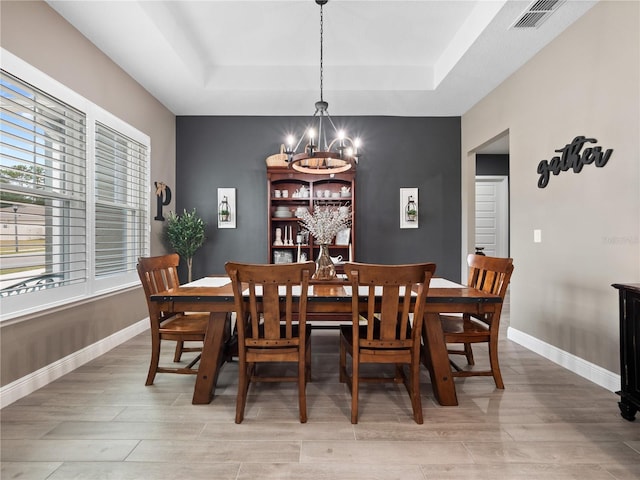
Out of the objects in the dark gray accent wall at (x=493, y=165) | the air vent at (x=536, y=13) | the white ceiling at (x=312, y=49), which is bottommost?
the dark gray accent wall at (x=493, y=165)

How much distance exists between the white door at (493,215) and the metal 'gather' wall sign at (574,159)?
12.0 feet

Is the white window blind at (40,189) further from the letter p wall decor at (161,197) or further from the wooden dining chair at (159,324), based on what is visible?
the letter p wall decor at (161,197)

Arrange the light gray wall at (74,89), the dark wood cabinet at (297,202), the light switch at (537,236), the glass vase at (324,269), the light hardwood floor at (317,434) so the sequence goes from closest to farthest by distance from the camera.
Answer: the light hardwood floor at (317,434) < the light gray wall at (74,89) < the glass vase at (324,269) < the light switch at (537,236) < the dark wood cabinet at (297,202)

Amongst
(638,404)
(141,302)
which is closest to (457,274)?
(638,404)

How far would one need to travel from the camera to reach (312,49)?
3.75 m

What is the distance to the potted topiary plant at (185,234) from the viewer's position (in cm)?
448

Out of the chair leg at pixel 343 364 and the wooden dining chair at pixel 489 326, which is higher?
the wooden dining chair at pixel 489 326

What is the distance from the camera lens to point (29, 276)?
243 cm

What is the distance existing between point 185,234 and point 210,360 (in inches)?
101

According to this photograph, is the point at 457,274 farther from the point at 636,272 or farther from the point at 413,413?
the point at 413,413

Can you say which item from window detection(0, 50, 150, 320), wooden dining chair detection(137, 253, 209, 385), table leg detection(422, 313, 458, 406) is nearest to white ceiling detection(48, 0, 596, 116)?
window detection(0, 50, 150, 320)

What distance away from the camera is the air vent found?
2590 millimetres

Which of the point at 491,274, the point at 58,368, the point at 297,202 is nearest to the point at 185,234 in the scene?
the point at 297,202

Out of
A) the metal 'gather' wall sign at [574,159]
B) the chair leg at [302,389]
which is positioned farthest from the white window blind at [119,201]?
the metal 'gather' wall sign at [574,159]
